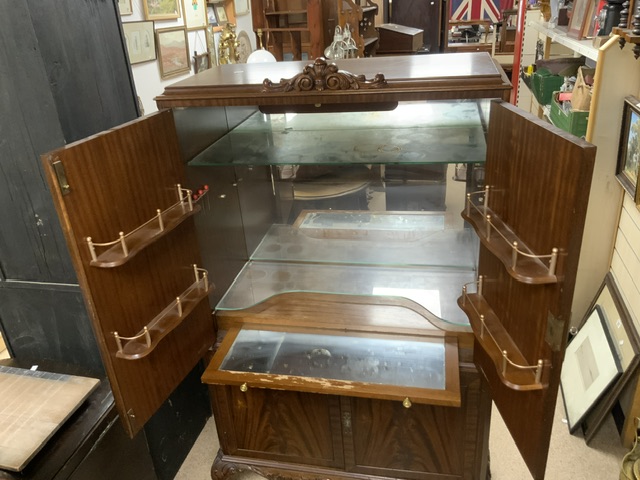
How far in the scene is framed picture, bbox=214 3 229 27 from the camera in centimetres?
344

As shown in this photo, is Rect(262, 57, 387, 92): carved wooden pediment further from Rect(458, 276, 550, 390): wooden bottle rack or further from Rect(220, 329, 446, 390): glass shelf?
Rect(220, 329, 446, 390): glass shelf

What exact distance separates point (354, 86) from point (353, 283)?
0.62 meters

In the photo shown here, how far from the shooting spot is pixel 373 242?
1.61 metres

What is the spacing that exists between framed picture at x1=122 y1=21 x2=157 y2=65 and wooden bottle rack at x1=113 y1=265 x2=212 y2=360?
1.40m

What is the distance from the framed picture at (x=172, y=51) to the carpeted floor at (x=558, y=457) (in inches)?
72.0

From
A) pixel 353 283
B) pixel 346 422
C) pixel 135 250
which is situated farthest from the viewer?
pixel 353 283

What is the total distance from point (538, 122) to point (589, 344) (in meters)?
1.29

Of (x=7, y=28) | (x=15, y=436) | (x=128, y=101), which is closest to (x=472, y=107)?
(x=128, y=101)

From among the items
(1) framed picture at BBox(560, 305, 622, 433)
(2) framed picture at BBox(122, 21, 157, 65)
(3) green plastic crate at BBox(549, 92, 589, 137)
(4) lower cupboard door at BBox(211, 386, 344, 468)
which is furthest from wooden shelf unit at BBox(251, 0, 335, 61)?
(4) lower cupboard door at BBox(211, 386, 344, 468)

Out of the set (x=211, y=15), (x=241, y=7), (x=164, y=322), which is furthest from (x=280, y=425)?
(x=241, y=7)

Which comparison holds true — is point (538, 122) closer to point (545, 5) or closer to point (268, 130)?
point (268, 130)

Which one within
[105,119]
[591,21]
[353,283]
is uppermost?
[591,21]

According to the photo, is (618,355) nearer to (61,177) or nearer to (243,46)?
(61,177)

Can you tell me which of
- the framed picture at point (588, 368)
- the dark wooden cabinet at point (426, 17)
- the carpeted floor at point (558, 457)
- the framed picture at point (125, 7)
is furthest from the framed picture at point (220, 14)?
the framed picture at point (588, 368)
